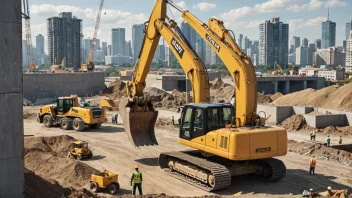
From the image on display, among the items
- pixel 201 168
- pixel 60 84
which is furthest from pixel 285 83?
pixel 201 168

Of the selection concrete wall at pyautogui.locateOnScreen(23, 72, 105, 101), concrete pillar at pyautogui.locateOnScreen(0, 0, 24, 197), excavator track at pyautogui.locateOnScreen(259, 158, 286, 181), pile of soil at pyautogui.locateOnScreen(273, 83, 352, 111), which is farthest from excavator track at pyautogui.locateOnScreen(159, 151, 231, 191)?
Result: concrete wall at pyautogui.locateOnScreen(23, 72, 105, 101)

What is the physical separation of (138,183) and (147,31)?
784 centimetres

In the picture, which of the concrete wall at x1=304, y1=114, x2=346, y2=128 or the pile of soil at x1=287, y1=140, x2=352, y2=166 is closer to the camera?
the pile of soil at x1=287, y1=140, x2=352, y2=166

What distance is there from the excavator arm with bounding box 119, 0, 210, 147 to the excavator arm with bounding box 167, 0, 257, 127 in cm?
119

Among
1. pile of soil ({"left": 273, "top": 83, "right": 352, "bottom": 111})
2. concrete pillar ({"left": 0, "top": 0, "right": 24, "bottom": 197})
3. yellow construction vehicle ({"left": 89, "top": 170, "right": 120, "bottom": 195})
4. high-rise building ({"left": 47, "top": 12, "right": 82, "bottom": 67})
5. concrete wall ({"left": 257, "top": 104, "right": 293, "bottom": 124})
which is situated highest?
high-rise building ({"left": 47, "top": 12, "right": 82, "bottom": 67})

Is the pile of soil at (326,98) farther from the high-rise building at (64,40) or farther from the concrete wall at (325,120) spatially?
the high-rise building at (64,40)

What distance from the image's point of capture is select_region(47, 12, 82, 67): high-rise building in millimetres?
153750

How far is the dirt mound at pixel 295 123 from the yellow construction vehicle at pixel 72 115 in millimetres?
14936

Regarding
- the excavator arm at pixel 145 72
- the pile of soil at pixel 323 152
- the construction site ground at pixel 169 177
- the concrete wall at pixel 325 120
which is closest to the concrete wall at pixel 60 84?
the construction site ground at pixel 169 177

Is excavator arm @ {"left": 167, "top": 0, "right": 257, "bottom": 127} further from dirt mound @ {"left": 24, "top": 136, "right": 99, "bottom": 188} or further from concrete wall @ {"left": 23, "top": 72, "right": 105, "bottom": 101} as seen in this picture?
concrete wall @ {"left": 23, "top": 72, "right": 105, "bottom": 101}

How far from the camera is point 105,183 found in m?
14.5

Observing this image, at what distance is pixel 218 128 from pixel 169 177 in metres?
3.16

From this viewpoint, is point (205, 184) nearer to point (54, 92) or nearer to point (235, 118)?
point (235, 118)

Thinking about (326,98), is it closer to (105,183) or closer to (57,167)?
(57,167)
